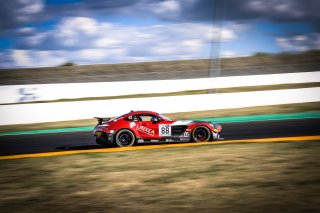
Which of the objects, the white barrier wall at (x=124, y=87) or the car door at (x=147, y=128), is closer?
the car door at (x=147, y=128)

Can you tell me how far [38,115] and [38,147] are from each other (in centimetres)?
530

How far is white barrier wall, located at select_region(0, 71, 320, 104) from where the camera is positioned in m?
21.8

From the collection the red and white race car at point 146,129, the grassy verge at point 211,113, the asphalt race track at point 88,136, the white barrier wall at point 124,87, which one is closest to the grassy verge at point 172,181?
the red and white race car at point 146,129

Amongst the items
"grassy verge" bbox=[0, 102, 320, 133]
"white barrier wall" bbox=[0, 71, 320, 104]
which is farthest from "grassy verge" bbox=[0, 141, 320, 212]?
"white barrier wall" bbox=[0, 71, 320, 104]

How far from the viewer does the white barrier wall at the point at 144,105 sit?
17.3m

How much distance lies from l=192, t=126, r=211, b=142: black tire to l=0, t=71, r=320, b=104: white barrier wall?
9157 millimetres

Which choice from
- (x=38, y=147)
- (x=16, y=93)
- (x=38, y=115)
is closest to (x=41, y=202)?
(x=38, y=147)

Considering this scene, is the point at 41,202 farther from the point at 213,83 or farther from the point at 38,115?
the point at 213,83

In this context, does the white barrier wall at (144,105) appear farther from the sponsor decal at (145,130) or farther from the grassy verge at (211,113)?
the sponsor decal at (145,130)

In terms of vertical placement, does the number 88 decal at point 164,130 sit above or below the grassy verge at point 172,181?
above

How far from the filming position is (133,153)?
392 inches

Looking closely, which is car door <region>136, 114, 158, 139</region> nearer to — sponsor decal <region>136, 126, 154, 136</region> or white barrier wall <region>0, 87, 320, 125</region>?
sponsor decal <region>136, 126, 154, 136</region>

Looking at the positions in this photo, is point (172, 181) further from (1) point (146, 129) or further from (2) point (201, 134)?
(2) point (201, 134)

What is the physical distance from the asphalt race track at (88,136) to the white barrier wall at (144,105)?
78.6 inches
